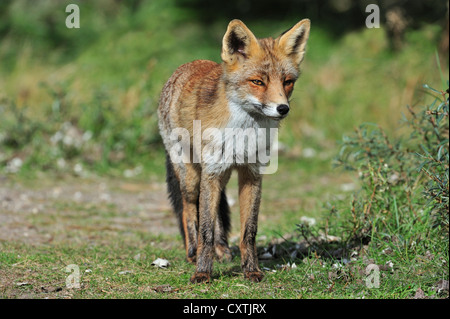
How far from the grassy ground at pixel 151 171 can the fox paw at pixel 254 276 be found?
0.33ft

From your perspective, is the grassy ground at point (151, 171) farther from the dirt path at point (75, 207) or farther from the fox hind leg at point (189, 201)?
the fox hind leg at point (189, 201)

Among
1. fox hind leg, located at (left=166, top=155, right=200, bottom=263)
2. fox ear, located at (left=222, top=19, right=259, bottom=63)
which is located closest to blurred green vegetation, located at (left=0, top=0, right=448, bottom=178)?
fox ear, located at (left=222, top=19, right=259, bottom=63)

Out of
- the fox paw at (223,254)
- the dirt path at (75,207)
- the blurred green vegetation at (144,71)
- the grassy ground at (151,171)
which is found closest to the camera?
the grassy ground at (151,171)

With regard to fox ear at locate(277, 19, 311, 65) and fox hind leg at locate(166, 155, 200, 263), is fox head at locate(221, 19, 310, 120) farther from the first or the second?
fox hind leg at locate(166, 155, 200, 263)

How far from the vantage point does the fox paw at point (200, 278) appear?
4.73 meters

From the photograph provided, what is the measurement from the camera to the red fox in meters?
4.62

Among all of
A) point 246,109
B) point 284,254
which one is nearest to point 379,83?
point 284,254

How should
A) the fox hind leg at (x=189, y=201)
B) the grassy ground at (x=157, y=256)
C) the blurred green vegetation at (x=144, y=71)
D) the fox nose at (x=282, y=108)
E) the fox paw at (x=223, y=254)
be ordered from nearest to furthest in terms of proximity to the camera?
the fox nose at (x=282, y=108) → the grassy ground at (x=157, y=256) → the fox hind leg at (x=189, y=201) → the fox paw at (x=223, y=254) → the blurred green vegetation at (x=144, y=71)

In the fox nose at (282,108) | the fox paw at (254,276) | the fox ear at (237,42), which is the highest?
the fox ear at (237,42)

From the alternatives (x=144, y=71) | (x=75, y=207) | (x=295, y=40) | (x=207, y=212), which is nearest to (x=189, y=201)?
(x=207, y=212)

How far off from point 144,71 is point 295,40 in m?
7.54

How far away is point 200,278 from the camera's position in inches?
187

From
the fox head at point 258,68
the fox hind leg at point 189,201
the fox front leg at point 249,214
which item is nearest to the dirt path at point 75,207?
the fox hind leg at point 189,201

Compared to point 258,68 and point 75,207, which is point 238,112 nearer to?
point 258,68
